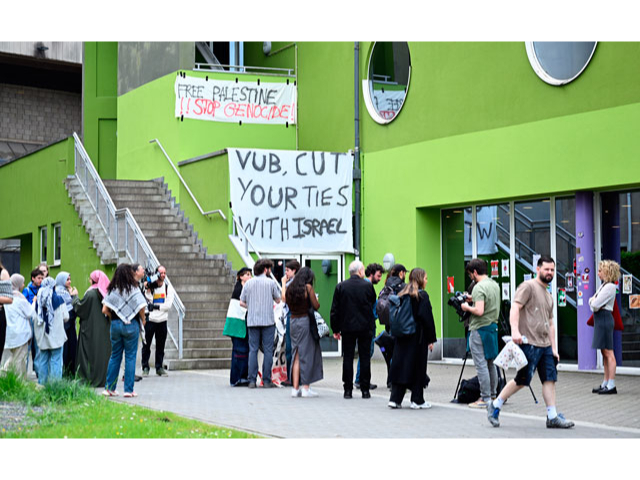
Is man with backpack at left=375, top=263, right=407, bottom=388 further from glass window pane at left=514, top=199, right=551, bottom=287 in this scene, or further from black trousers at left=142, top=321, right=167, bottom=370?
glass window pane at left=514, top=199, right=551, bottom=287

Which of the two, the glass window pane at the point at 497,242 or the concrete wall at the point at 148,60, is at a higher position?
the concrete wall at the point at 148,60

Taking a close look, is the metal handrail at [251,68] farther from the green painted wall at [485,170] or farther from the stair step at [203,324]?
the stair step at [203,324]

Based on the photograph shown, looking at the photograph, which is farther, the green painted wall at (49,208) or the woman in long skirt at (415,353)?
the green painted wall at (49,208)

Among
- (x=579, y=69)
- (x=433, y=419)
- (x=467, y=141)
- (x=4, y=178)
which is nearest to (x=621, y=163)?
(x=579, y=69)

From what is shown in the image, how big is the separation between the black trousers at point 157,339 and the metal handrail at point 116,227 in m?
1.11

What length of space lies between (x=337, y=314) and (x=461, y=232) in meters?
7.24

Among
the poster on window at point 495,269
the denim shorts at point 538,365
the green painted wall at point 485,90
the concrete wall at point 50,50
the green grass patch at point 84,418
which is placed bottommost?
the green grass patch at point 84,418

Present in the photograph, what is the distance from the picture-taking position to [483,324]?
11242 millimetres

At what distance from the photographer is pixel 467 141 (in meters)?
18.4

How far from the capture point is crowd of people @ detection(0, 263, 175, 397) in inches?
489

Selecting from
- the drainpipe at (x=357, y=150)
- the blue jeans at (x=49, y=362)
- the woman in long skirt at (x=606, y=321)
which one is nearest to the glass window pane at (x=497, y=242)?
the drainpipe at (x=357, y=150)

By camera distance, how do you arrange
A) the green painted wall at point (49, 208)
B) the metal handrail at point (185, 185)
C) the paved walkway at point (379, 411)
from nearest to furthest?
the paved walkway at point (379, 411), the metal handrail at point (185, 185), the green painted wall at point (49, 208)

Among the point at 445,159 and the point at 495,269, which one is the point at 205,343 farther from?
the point at 445,159

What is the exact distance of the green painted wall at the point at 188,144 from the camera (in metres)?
20.8
